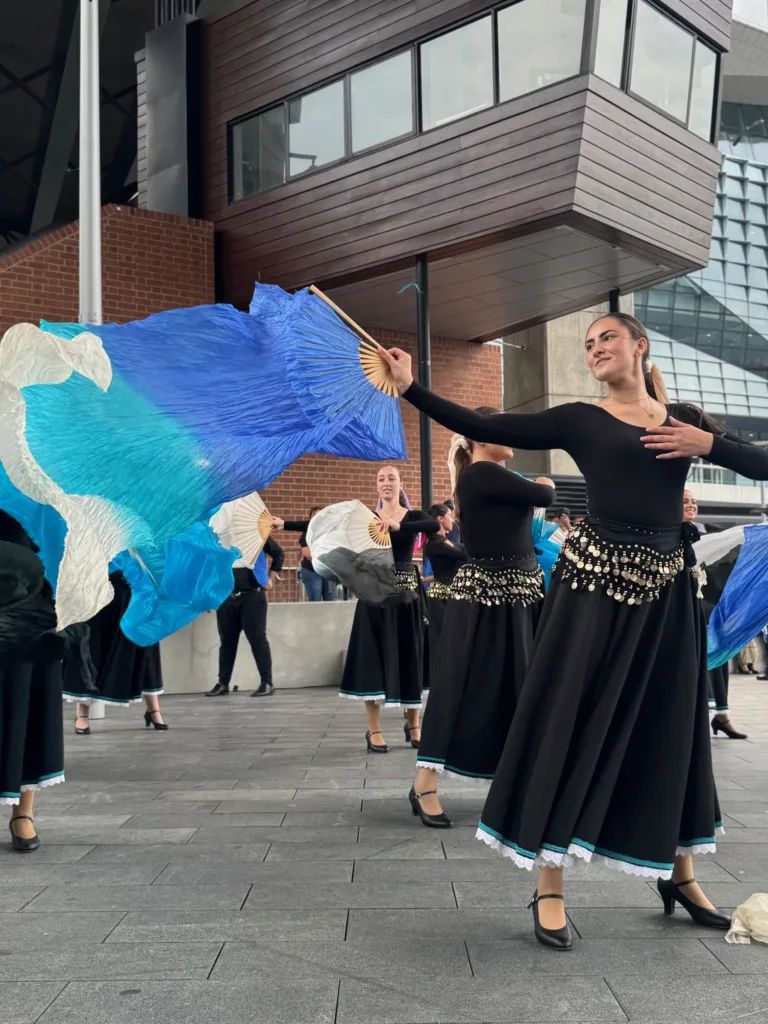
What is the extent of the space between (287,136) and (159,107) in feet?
8.85

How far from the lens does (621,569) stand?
3.53 m

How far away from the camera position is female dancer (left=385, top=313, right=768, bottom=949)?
3424 millimetres

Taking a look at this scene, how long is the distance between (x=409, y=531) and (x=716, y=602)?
6.99 feet

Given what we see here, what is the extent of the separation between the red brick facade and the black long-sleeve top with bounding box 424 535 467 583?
23.1 feet

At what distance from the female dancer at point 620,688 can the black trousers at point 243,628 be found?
8109 mm

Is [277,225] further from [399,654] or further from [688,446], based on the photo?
[688,446]

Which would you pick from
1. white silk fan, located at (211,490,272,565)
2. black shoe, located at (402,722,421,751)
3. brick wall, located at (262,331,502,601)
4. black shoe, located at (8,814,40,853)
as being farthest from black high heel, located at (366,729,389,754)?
brick wall, located at (262,331,502,601)

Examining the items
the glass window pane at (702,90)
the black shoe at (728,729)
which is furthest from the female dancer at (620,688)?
the glass window pane at (702,90)

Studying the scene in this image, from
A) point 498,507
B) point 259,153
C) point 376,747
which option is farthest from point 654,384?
point 259,153

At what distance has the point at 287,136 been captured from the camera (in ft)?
50.7

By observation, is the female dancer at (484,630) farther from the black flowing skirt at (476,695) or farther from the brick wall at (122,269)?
the brick wall at (122,269)

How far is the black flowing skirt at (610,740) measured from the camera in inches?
134

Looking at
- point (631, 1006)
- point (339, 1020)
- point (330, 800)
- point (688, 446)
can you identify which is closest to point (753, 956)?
point (631, 1006)

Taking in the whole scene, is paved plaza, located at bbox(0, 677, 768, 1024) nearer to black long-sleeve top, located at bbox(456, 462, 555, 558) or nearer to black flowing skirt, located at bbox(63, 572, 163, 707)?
black long-sleeve top, located at bbox(456, 462, 555, 558)
